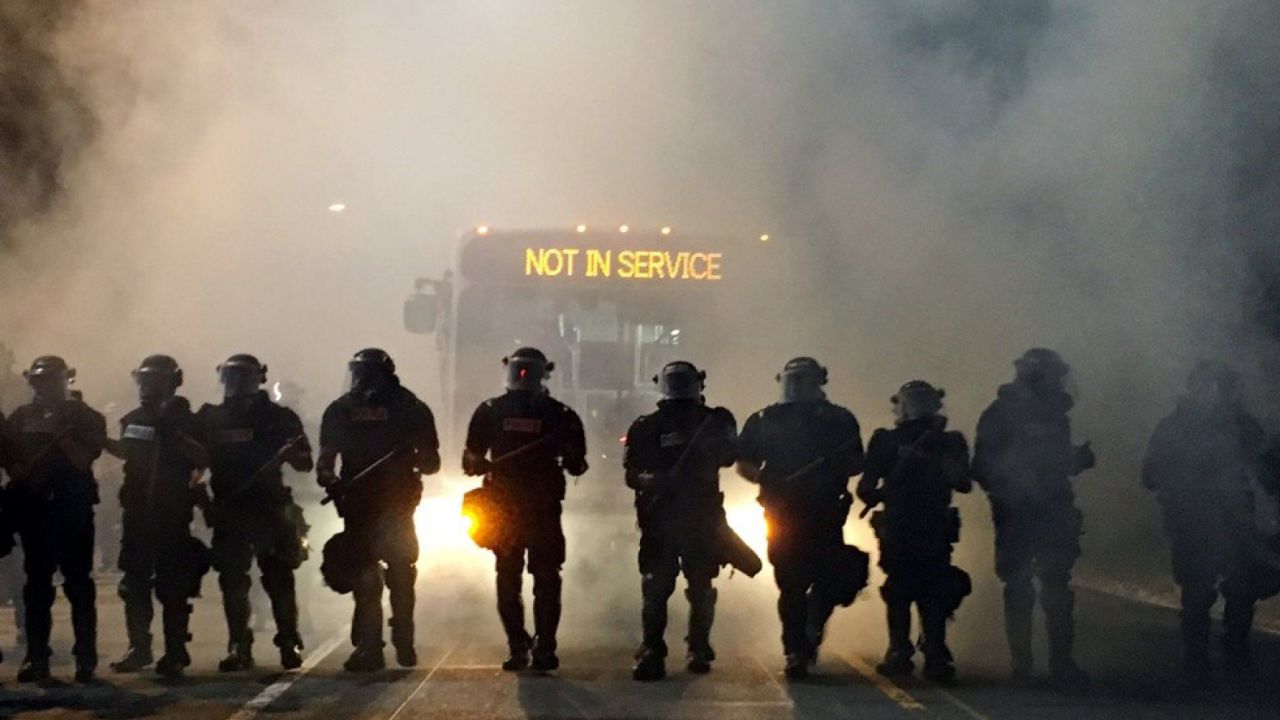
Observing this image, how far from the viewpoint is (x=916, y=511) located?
26.8ft

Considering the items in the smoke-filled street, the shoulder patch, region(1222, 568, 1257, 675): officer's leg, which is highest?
the shoulder patch

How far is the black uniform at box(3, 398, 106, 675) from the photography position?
8031mm

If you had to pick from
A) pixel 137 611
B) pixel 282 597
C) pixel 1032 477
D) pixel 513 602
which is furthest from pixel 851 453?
pixel 137 611

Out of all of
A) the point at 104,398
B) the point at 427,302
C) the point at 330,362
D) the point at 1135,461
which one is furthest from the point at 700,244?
the point at 330,362

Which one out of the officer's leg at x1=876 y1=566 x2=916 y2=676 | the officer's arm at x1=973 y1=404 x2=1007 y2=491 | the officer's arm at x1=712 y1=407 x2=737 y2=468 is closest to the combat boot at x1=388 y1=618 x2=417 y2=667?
the officer's arm at x1=712 y1=407 x2=737 y2=468

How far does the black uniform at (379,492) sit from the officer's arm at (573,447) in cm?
57

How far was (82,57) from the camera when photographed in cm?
1529

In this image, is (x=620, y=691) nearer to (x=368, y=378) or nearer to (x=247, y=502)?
(x=368, y=378)

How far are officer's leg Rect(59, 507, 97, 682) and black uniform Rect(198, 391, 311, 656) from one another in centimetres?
56

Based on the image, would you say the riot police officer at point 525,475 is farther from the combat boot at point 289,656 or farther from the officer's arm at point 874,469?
the officer's arm at point 874,469

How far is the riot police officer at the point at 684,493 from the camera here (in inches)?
317

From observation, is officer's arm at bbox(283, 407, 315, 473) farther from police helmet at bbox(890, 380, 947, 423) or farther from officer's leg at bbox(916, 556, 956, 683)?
officer's leg at bbox(916, 556, 956, 683)

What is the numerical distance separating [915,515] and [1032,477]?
0.56m

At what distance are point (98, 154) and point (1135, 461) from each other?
29.1 ft
